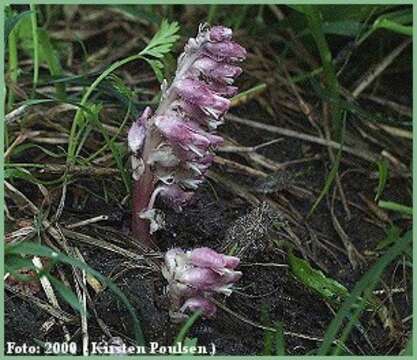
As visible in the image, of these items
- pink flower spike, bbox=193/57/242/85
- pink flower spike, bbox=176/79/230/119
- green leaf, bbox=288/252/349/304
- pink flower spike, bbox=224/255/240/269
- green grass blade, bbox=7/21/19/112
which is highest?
pink flower spike, bbox=193/57/242/85

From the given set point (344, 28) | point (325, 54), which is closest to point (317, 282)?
point (325, 54)

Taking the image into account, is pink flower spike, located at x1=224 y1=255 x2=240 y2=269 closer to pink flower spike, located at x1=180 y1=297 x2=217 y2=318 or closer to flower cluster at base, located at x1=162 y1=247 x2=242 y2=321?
flower cluster at base, located at x1=162 y1=247 x2=242 y2=321

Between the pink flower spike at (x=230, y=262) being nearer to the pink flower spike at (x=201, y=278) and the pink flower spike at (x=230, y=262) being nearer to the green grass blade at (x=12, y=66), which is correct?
the pink flower spike at (x=201, y=278)

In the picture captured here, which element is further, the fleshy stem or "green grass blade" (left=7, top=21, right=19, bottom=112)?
"green grass blade" (left=7, top=21, right=19, bottom=112)

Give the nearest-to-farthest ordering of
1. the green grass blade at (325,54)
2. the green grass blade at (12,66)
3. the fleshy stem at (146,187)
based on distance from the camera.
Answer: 1. the fleshy stem at (146,187)
2. the green grass blade at (12,66)
3. the green grass blade at (325,54)

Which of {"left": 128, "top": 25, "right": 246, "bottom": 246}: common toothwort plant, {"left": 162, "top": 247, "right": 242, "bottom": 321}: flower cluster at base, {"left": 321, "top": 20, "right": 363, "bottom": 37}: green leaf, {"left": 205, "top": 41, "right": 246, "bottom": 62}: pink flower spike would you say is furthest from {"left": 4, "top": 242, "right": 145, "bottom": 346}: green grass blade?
{"left": 321, "top": 20, "right": 363, "bottom": 37}: green leaf

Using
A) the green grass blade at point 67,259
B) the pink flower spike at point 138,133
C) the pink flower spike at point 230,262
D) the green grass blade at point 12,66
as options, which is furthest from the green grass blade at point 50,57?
the pink flower spike at point 230,262

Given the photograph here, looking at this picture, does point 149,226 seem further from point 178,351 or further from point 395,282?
point 395,282

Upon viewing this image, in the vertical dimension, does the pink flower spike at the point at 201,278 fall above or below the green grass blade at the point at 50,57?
below
